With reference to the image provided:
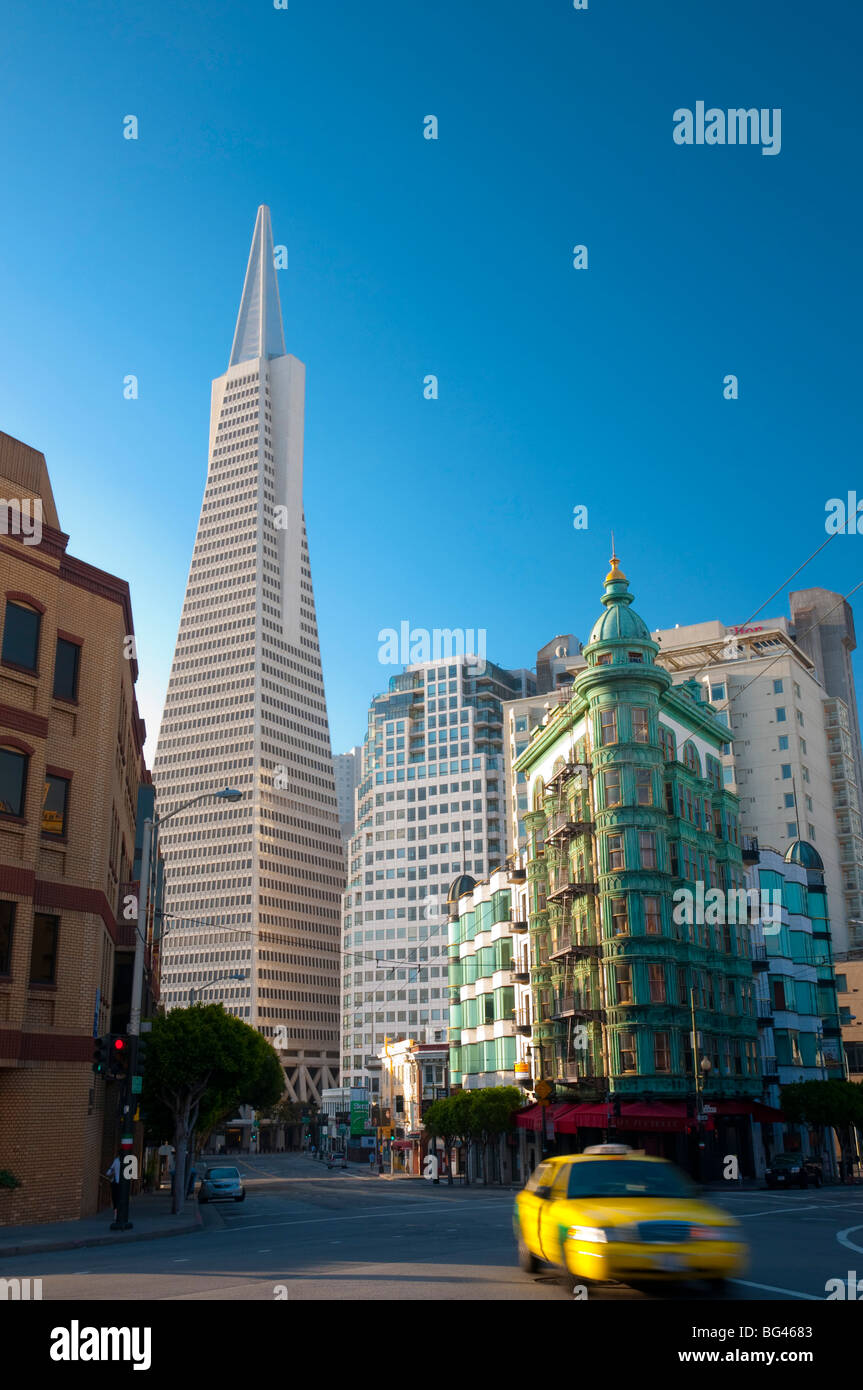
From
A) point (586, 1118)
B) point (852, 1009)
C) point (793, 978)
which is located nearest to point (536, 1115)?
point (586, 1118)

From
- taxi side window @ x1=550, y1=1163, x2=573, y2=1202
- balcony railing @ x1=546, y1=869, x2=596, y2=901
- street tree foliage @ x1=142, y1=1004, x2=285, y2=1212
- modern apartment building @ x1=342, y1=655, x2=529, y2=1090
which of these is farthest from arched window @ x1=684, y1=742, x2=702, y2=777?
modern apartment building @ x1=342, y1=655, x2=529, y2=1090

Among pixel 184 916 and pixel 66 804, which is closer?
pixel 66 804

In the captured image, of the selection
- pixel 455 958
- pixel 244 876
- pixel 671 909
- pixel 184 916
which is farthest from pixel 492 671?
pixel 671 909

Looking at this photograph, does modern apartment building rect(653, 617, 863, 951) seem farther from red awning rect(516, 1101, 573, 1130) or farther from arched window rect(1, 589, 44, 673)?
arched window rect(1, 589, 44, 673)

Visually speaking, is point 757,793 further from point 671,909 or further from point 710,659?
point 671,909

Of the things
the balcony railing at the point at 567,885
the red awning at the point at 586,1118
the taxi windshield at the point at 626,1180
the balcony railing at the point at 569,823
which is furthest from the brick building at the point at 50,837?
the balcony railing at the point at 569,823

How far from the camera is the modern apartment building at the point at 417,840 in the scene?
159875 millimetres

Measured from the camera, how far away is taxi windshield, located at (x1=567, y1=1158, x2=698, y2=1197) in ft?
44.7

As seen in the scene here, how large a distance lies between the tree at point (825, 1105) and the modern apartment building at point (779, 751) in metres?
44.7

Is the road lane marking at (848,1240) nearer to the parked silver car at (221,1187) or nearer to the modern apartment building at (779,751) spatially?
the parked silver car at (221,1187)

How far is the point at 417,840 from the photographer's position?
166 meters

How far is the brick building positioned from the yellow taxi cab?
60.8 feet
